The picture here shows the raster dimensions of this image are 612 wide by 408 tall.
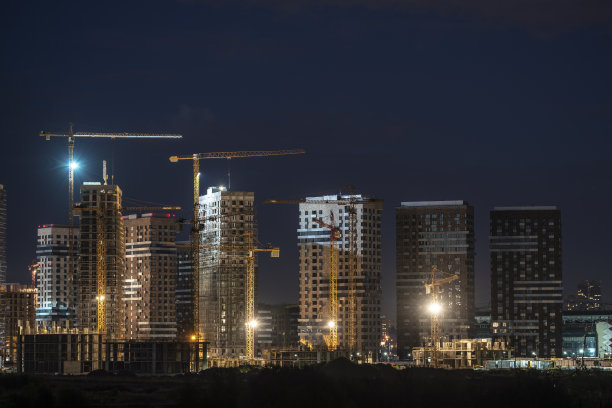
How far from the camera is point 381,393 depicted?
481ft

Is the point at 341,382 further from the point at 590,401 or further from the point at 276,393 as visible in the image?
the point at 590,401

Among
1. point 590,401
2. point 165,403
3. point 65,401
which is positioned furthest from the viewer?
point 590,401

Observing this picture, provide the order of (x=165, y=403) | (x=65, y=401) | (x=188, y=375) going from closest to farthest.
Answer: (x=65, y=401)
(x=165, y=403)
(x=188, y=375)

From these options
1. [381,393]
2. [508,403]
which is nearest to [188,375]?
[381,393]

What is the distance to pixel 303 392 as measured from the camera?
438ft

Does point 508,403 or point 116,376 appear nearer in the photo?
point 508,403

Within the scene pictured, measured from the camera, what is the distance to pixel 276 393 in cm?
13625

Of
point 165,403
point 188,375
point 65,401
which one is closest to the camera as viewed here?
point 65,401

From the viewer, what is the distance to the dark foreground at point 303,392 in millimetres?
131750

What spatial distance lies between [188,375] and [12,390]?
165 ft

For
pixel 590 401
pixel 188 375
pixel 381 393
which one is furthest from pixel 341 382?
pixel 188 375

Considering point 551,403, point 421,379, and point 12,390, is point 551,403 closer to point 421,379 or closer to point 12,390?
point 421,379

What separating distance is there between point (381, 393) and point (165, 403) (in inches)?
979

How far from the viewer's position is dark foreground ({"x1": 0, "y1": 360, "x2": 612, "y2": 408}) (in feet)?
432
